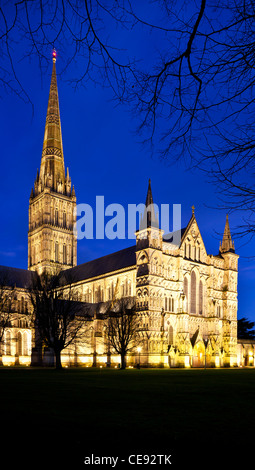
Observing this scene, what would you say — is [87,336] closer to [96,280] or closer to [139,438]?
[96,280]

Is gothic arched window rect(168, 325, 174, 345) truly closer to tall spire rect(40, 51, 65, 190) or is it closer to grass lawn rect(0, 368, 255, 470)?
grass lawn rect(0, 368, 255, 470)

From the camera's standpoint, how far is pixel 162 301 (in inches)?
2391

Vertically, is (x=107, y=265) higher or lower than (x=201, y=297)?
higher

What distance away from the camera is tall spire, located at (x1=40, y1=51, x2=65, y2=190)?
98375 millimetres

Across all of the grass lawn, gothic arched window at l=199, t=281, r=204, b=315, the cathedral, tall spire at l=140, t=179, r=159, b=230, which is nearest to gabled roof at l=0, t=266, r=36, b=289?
the cathedral

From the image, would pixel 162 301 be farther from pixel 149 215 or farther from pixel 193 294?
pixel 149 215

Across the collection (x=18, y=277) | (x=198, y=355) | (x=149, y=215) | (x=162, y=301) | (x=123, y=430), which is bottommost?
(x=198, y=355)

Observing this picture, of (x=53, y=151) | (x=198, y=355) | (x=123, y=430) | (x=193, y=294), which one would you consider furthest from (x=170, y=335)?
(x=53, y=151)

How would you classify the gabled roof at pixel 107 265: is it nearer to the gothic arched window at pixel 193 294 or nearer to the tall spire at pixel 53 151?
the gothic arched window at pixel 193 294

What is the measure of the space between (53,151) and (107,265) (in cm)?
3650

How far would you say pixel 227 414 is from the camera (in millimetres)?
11672

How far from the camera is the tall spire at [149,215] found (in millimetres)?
61450

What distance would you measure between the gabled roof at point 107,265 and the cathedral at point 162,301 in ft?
0.80
